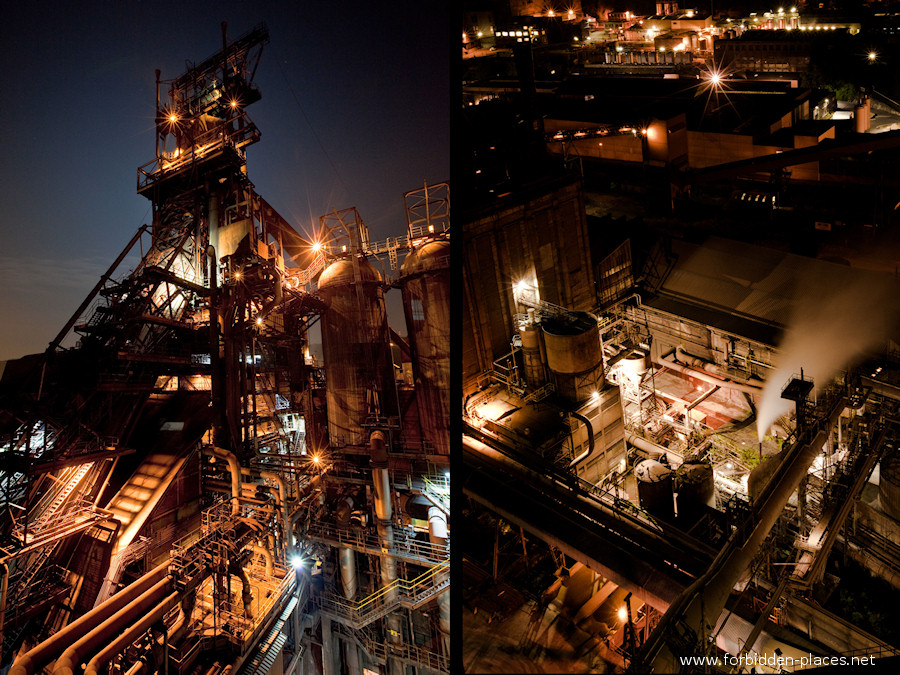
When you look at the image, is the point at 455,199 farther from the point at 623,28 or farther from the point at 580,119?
the point at 623,28

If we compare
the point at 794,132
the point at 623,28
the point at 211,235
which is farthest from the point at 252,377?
the point at 623,28

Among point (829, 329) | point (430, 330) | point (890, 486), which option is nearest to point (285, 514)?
point (430, 330)

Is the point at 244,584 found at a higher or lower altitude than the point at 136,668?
higher

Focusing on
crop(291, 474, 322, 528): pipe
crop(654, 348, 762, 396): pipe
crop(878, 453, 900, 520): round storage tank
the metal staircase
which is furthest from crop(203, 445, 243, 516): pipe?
crop(878, 453, 900, 520): round storage tank

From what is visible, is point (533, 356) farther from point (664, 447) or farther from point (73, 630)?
point (73, 630)

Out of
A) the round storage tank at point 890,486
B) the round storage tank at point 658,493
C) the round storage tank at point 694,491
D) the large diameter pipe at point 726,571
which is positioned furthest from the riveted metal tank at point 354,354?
the round storage tank at point 890,486

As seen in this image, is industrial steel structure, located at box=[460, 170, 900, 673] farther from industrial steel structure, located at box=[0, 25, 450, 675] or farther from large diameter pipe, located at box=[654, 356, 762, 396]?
industrial steel structure, located at box=[0, 25, 450, 675]
